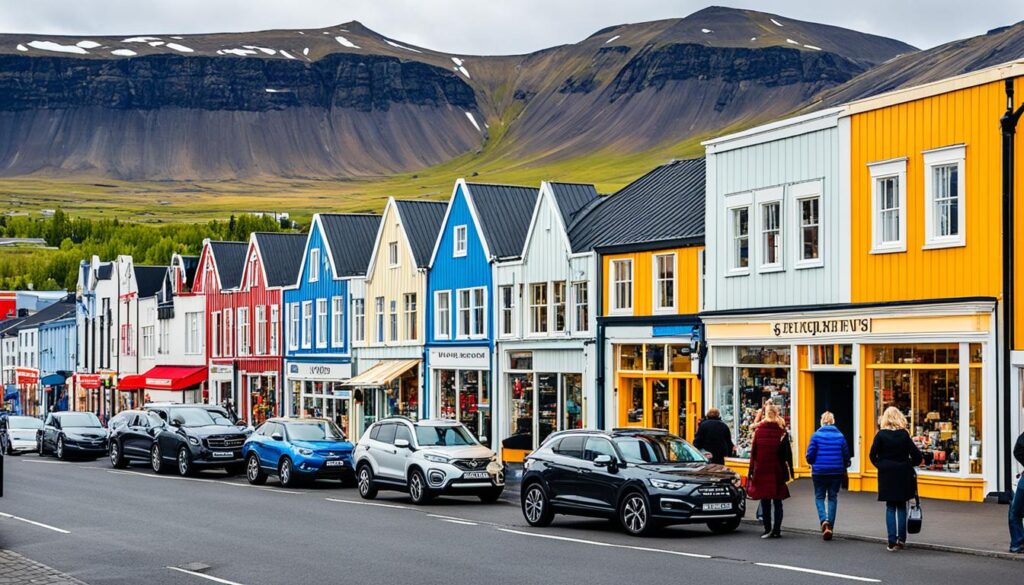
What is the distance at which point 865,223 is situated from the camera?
28797 millimetres

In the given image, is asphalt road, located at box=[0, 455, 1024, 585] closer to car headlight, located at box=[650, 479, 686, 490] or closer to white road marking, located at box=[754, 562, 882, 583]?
white road marking, located at box=[754, 562, 882, 583]

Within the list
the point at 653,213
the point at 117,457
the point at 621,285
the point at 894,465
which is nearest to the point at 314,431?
the point at 621,285

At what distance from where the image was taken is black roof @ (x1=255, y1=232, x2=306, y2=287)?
61562 mm

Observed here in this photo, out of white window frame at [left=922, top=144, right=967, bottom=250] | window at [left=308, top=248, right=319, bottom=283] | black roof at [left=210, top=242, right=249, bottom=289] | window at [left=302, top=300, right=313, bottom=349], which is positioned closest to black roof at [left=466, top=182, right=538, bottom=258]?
window at [left=308, top=248, right=319, bottom=283]

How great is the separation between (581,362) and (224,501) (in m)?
12.6

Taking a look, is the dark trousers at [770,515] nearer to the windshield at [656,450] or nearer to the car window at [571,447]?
the windshield at [656,450]

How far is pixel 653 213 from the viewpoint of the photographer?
125ft

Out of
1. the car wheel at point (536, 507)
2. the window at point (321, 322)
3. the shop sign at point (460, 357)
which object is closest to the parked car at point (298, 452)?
the shop sign at point (460, 357)

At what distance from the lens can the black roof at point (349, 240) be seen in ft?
182

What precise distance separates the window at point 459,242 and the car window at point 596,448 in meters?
23.2

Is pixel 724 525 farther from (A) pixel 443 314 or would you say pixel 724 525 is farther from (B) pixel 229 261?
(B) pixel 229 261

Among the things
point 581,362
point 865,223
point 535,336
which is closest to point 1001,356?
point 865,223

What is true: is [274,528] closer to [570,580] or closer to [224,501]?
[224,501]

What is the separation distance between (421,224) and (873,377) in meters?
24.8
